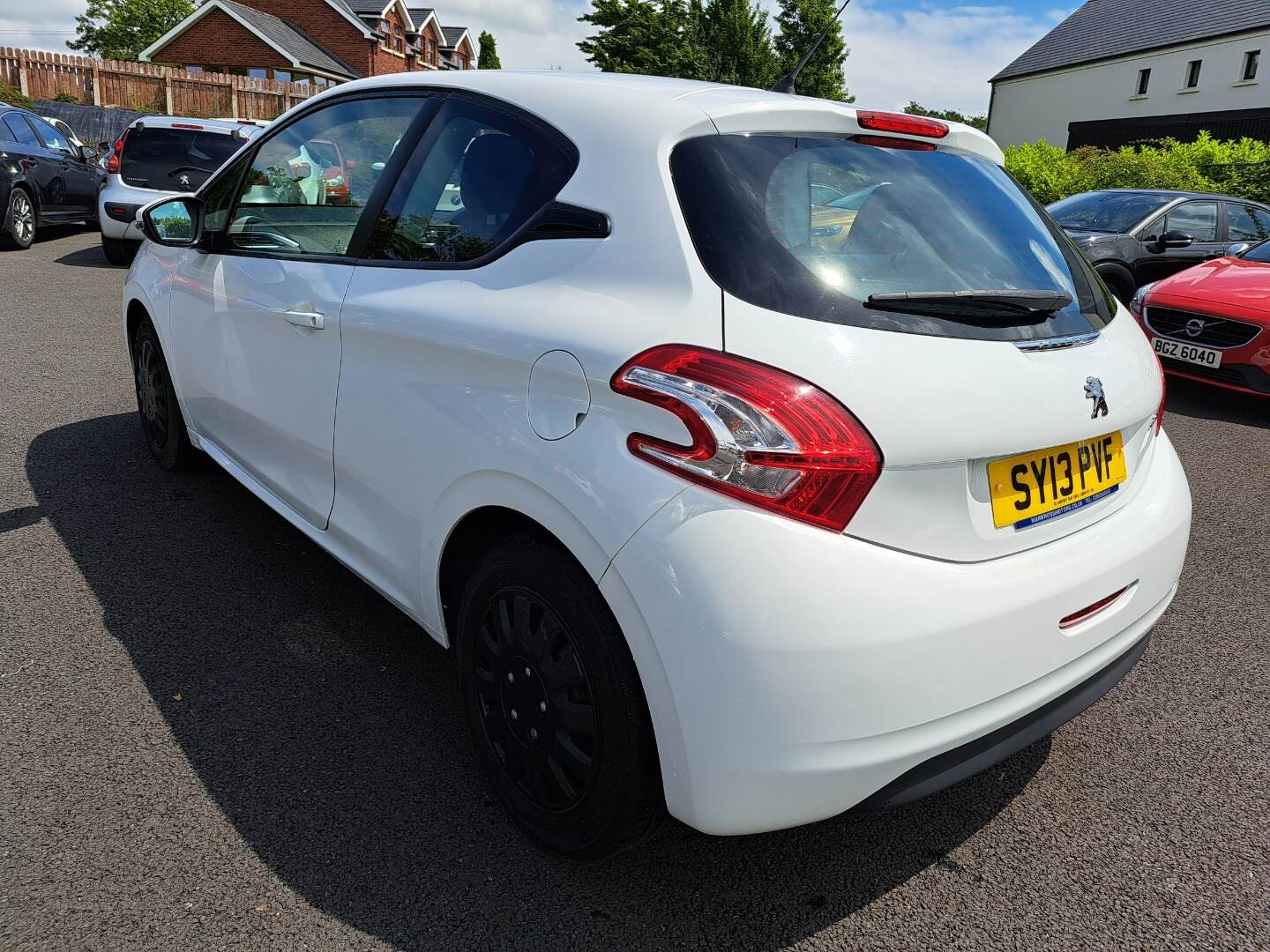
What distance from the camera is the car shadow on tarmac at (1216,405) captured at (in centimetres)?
666

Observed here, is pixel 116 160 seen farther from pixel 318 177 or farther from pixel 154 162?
pixel 318 177

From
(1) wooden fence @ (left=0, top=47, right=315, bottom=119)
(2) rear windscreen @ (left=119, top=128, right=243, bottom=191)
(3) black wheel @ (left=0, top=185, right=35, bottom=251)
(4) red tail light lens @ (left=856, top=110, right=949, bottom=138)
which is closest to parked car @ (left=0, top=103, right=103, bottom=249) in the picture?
(3) black wheel @ (left=0, top=185, right=35, bottom=251)

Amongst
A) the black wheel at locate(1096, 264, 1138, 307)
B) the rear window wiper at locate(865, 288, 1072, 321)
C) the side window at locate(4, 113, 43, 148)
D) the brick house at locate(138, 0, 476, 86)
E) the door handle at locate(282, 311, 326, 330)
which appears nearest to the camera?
the rear window wiper at locate(865, 288, 1072, 321)

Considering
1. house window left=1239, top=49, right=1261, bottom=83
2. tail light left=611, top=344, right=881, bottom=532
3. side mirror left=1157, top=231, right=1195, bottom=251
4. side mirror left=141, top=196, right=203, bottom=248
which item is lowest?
tail light left=611, top=344, right=881, bottom=532

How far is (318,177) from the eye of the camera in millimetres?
3178

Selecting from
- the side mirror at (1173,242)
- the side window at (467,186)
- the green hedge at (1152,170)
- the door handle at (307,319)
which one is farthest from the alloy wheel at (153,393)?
the green hedge at (1152,170)

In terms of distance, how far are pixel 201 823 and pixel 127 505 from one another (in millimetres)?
2262

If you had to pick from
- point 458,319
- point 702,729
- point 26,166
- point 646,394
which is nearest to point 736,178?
point 646,394

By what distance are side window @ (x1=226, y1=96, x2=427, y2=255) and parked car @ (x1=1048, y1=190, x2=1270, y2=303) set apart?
7.67 metres

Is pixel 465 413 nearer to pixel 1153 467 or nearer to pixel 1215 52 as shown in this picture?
pixel 1153 467

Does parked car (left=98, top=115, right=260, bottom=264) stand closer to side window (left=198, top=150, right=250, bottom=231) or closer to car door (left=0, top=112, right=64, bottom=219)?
car door (left=0, top=112, right=64, bottom=219)

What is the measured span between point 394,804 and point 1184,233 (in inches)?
384

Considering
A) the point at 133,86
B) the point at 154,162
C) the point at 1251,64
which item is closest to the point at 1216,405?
the point at 154,162

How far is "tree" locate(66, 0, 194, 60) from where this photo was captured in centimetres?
6844
